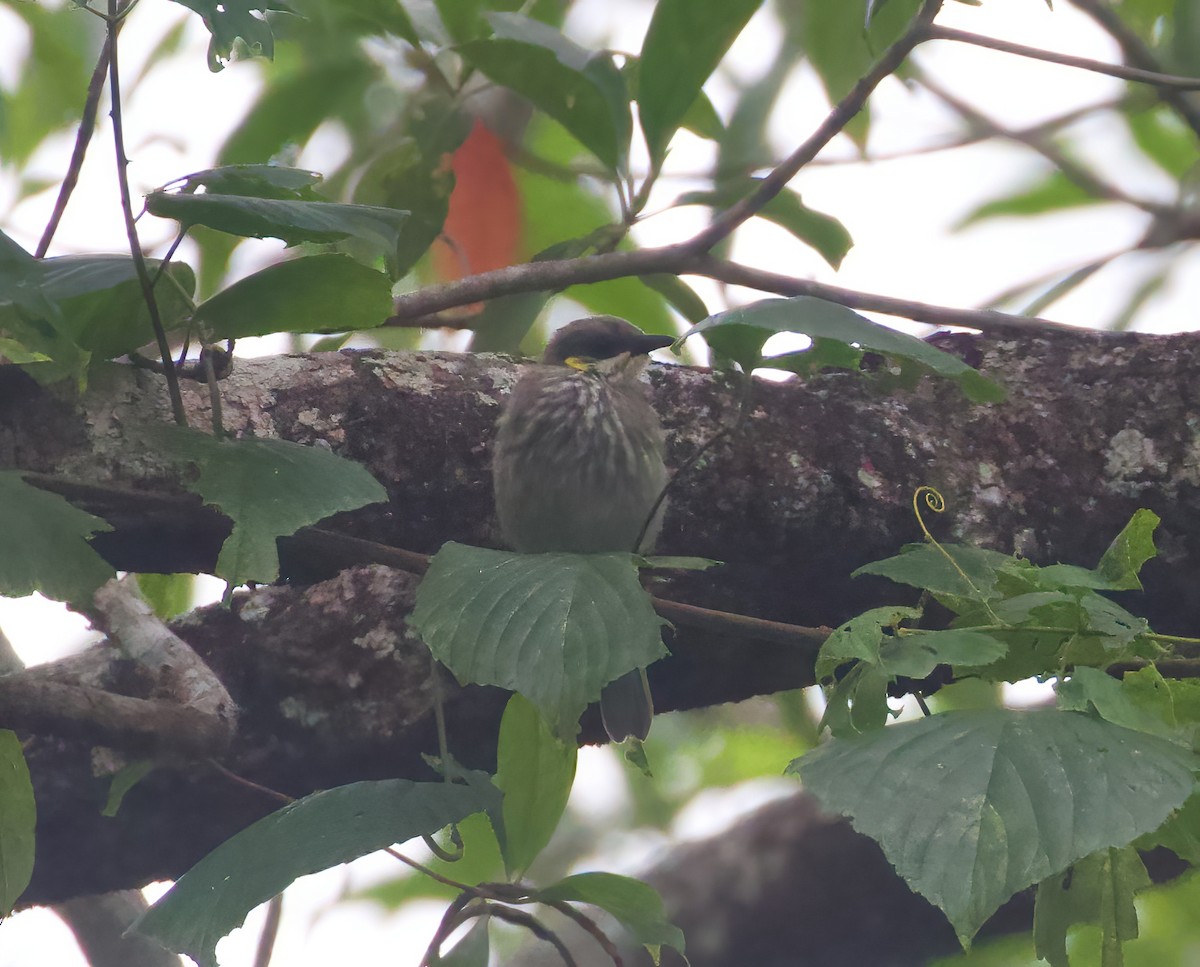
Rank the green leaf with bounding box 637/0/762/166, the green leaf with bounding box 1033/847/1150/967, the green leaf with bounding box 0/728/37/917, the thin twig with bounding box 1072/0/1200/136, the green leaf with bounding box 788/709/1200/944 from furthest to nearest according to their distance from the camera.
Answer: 1. the thin twig with bounding box 1072/0/1200/136
2. the green leaf with bounding box 637/0/762/166
3. the green leaf with bounding box 0/728/37/917
4. the green leaf with bounding box 1033/847/1150/967
5. the green leaf with bounding box 788/709/1200/944

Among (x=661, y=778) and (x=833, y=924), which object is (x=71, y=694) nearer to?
(x=833, y=924)

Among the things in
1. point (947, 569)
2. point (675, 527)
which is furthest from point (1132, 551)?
point (675, 527)

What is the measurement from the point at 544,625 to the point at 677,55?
3.64ft

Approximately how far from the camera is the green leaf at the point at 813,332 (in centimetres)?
127

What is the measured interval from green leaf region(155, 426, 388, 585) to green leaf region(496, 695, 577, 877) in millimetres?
543

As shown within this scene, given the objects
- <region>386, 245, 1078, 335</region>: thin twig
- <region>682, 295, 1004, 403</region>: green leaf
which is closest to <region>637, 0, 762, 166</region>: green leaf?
<region>386, 245, 1078, 335</region>: thin twig

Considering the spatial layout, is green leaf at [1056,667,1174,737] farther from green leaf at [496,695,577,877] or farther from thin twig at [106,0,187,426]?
thin twig at [106,0,187,426]

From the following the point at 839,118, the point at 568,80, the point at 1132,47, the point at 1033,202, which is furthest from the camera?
the point at 1033,202

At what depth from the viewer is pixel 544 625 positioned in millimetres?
1228

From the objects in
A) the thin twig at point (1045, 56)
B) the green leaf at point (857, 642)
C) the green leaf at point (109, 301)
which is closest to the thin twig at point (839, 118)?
the thin twig at point (1045, 56)

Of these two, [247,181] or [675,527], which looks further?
[675,527]

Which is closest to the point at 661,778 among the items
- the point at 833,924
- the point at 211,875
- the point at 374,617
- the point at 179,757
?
the point at 833,924

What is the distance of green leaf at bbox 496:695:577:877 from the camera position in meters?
1.78

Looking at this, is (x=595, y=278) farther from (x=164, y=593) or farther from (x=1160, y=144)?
(x=1160, y=144)
